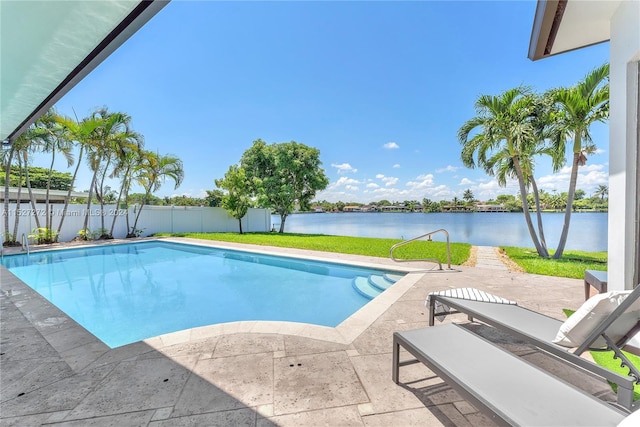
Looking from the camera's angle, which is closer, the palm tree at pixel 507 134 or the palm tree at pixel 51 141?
the palm tree at pixel 507 134

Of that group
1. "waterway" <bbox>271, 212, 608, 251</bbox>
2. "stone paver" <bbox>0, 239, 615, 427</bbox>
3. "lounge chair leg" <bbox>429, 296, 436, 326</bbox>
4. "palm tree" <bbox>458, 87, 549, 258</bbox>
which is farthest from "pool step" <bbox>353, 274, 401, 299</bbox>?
"waterway" <bbox>271, 212, 608, 251</bbox>

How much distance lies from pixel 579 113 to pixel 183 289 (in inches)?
503

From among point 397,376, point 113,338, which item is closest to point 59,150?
point 113,338

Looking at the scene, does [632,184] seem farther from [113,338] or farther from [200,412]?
[113,338]

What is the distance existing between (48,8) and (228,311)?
516 cm

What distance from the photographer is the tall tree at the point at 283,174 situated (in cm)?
2134

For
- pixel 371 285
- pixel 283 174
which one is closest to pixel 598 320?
pixel 371 285

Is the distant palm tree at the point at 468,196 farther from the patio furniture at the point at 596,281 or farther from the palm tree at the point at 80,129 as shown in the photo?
the palm tree at the point at 80,129

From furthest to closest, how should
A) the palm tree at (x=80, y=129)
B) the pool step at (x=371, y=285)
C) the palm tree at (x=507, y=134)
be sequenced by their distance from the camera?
the palm tree at (x=80, y=129), the palm tree at (x=507, y=134), the pool step at (x=371, y=285)

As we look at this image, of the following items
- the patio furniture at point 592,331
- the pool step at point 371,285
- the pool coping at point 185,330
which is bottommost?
the pool step at point 371,285

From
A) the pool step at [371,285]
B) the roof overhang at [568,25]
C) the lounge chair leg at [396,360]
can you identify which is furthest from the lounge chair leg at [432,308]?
the roof overhang at [568,25]

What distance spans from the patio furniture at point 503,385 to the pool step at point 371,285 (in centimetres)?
395

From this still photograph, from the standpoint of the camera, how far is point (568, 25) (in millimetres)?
3740

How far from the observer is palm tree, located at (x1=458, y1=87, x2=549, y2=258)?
30.1 ft
